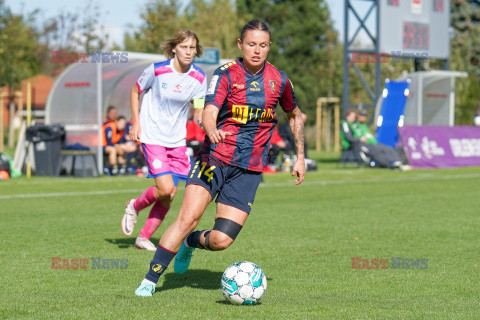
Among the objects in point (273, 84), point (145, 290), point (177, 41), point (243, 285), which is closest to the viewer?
point (243, 285)

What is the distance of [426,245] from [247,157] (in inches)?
136

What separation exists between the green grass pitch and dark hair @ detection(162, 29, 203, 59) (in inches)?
83.1

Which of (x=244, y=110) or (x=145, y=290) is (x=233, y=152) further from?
(x=145, y=290)

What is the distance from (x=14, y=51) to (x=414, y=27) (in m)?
21.5

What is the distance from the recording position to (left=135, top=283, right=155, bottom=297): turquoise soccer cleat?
539 cm

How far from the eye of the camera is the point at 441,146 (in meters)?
23.1

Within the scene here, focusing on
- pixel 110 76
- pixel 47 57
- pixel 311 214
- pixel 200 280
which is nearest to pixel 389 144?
pixel 110 76

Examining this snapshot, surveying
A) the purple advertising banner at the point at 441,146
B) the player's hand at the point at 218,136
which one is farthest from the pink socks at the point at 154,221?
the purple advertising banner at the point at 441,146

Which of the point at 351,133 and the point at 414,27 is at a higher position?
the point at 414,27

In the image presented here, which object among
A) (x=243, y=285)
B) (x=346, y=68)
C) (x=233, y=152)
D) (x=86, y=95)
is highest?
(x=346, y=68)

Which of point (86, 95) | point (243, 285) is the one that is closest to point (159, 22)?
point (86, 95)

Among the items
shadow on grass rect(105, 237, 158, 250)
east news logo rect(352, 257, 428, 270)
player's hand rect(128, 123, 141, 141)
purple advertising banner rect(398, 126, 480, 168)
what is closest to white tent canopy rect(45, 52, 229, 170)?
purple advertising banner rect(398, 126, 480, 168)

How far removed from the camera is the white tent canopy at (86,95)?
19.4 meters

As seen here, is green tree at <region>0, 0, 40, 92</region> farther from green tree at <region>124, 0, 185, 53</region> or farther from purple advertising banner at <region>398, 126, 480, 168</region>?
purple advertising banner at <region>398, 126, 480, 168</region>
